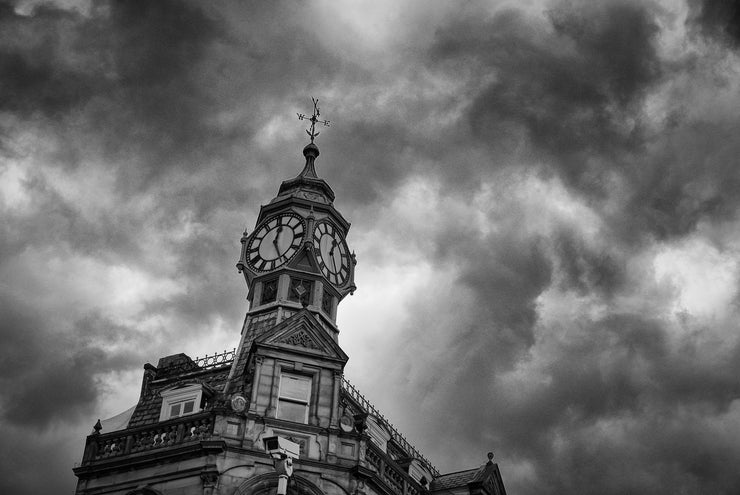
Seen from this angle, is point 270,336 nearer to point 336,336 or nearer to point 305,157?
point 336,336

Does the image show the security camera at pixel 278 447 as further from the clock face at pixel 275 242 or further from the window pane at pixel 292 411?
the clock face at pixel 275 242

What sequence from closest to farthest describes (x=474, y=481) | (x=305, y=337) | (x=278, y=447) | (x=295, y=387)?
(x=278, y=447), (x=295, y=387), (x=305, y=337), (x=474, y=481)

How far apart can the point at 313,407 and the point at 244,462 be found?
3.76 m

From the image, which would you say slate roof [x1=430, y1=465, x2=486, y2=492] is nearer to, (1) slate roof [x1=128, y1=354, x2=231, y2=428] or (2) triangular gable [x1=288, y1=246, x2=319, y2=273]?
(1) slate roof [x1=128, y1=354, x2=231, y2=428]

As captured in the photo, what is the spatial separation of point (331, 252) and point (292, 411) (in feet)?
43.3

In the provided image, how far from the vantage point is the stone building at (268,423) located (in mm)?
36188

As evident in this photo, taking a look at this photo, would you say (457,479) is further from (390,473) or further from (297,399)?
(297,399)

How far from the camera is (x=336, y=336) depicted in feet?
157

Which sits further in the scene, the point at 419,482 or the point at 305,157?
the point at 305,157

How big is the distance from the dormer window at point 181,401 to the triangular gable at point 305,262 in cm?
855

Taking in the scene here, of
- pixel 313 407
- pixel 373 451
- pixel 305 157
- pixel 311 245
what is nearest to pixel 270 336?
pixel 313 407

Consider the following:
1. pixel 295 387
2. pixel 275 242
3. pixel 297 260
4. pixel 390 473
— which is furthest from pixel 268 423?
pixel 275 242

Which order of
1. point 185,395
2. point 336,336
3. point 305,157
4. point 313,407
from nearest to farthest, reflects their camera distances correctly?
point 313,407 < point 185,395 < point 336,336 < point 305,157

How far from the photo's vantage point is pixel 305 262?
48656mm
